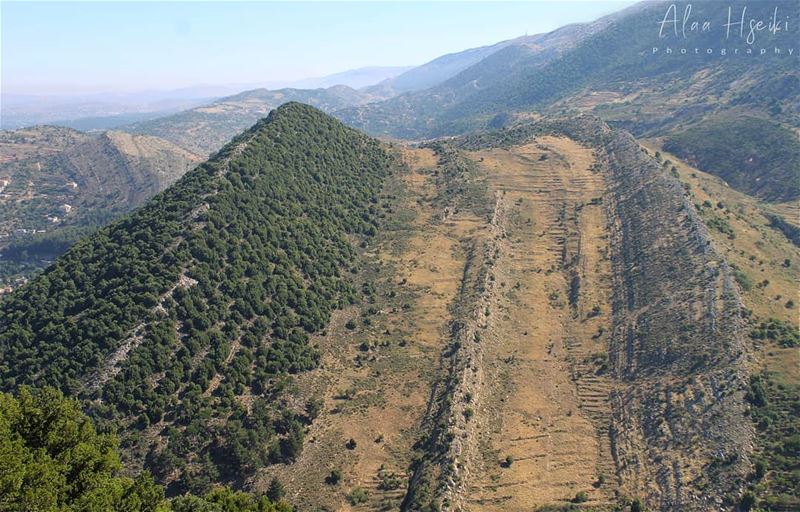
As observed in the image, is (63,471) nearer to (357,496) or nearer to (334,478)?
(334,478)

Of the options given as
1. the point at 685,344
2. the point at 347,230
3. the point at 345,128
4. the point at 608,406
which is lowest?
the point at 608,406

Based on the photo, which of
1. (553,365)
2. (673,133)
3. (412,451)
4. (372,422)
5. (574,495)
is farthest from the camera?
(673,133)

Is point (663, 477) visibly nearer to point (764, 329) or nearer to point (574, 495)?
point (574, 495)

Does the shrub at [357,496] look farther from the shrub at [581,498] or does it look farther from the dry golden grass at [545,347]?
the shrub at [581,498]

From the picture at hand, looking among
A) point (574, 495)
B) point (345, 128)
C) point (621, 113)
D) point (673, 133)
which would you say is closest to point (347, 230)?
point (345, 128)

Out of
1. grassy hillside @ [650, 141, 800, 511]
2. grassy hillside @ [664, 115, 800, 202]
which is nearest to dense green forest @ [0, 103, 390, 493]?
grassy hillside @ [650, 141, 800, 511]

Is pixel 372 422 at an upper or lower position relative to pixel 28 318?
lower

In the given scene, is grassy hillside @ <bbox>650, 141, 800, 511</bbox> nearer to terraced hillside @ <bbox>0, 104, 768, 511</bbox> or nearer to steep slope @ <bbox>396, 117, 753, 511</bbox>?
terraced hillside @ <bbox>0, 104, 768, 511</bbox>
